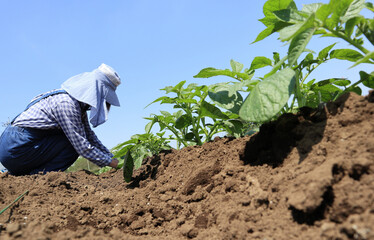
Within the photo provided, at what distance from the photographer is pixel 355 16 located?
1.25 m

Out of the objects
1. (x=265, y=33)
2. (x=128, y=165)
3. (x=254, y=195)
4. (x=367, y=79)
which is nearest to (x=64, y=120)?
(x=128, y=165)

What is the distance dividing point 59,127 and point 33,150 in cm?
42

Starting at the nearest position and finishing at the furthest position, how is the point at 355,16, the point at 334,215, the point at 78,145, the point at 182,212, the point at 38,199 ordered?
the point at 334,215
the point at 355,16
the point at 182,212
the point at 38,199
the point at 78,145

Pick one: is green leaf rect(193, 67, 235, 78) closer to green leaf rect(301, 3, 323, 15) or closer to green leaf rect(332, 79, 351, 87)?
green leaf rect(301, 3, 323, 15)

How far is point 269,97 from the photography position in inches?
49.5

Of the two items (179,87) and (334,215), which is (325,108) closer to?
(334,215)

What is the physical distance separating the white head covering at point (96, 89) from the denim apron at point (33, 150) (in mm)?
288

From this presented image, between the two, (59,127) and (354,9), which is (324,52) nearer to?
(354,9)

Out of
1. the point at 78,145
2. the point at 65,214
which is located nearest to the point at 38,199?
the point at 65,214

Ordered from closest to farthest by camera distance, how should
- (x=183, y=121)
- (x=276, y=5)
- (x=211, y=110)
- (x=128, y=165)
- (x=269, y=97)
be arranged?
(x=269, y=97) → (x=276, y=5) → (x=211, y=110) → (x=128, y=165) → (x=183, y=121)

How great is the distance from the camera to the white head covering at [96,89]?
3.88 meters

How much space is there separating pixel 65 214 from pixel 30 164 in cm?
240

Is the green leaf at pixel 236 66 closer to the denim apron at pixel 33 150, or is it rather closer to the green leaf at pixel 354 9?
the green leaf at pixel 354 9

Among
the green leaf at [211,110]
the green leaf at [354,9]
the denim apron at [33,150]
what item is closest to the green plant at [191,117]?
the green leaf at [211,110]
